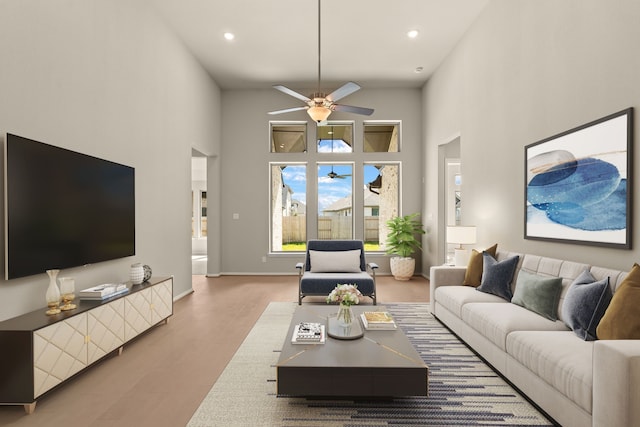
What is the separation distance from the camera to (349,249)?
530cm

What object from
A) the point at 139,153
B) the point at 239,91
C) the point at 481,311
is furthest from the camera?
the point at 239,91

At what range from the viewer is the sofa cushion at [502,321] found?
2489mm

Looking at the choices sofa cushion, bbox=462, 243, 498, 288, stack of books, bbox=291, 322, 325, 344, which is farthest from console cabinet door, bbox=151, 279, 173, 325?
sofa cushion, bbox=462, 243, 498, 288

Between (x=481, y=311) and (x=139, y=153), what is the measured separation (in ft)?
13.4

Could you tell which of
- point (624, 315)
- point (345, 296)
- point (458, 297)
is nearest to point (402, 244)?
point (458, 297)

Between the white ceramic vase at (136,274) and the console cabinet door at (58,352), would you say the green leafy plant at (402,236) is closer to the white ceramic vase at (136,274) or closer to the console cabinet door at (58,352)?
the white ceramic vase at (136,274)

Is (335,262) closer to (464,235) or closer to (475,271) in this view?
(464,235)

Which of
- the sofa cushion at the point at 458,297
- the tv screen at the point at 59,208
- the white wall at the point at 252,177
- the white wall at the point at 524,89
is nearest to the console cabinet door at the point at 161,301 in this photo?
the tv screen at the point at 59,208

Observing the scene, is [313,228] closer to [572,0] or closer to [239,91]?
[239,91]

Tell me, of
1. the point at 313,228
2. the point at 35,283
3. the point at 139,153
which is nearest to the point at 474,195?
the point at 313,228

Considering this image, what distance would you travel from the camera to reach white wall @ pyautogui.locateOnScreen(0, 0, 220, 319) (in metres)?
2.50

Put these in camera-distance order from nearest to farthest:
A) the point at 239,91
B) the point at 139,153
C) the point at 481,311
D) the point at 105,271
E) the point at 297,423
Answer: the point at 297,423 → the point at 481,311 → the point at 105,271 → the point at 139,153 → the point at 239,91

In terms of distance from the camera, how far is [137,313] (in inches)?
131

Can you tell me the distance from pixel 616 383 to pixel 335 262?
3.67 m
